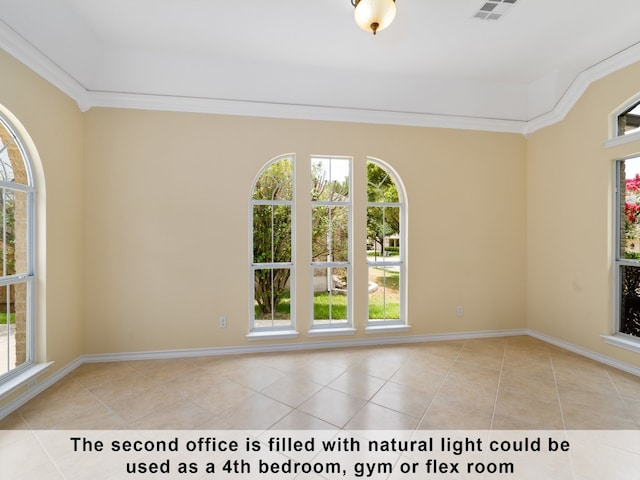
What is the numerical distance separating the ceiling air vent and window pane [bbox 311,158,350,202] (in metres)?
1.95

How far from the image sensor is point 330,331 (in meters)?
4.01

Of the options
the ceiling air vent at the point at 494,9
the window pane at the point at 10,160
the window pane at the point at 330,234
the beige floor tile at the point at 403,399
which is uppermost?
the ceiling air vent at the point at 494,9

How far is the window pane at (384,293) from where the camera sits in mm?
4242

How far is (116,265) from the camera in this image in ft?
11.7

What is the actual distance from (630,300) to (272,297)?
387 centimetres

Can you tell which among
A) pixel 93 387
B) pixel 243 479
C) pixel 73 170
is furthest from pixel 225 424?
pixel 73 170

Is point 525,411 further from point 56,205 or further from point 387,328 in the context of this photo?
point 56,205

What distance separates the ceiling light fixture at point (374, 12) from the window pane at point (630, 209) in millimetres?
2980

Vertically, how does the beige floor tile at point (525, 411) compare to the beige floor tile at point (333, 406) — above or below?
below

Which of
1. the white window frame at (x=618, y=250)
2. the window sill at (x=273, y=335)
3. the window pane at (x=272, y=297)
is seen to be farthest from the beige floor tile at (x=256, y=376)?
the white window frame at (x=618, y=250)

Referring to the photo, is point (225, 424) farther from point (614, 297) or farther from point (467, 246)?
point (614, 297)

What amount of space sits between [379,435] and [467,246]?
9.62 ft

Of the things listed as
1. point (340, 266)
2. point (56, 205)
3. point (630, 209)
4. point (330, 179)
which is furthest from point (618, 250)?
point (56, 205)

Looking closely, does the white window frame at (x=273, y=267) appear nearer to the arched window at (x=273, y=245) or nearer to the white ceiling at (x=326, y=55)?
the arched window at (x=273, y=245)
